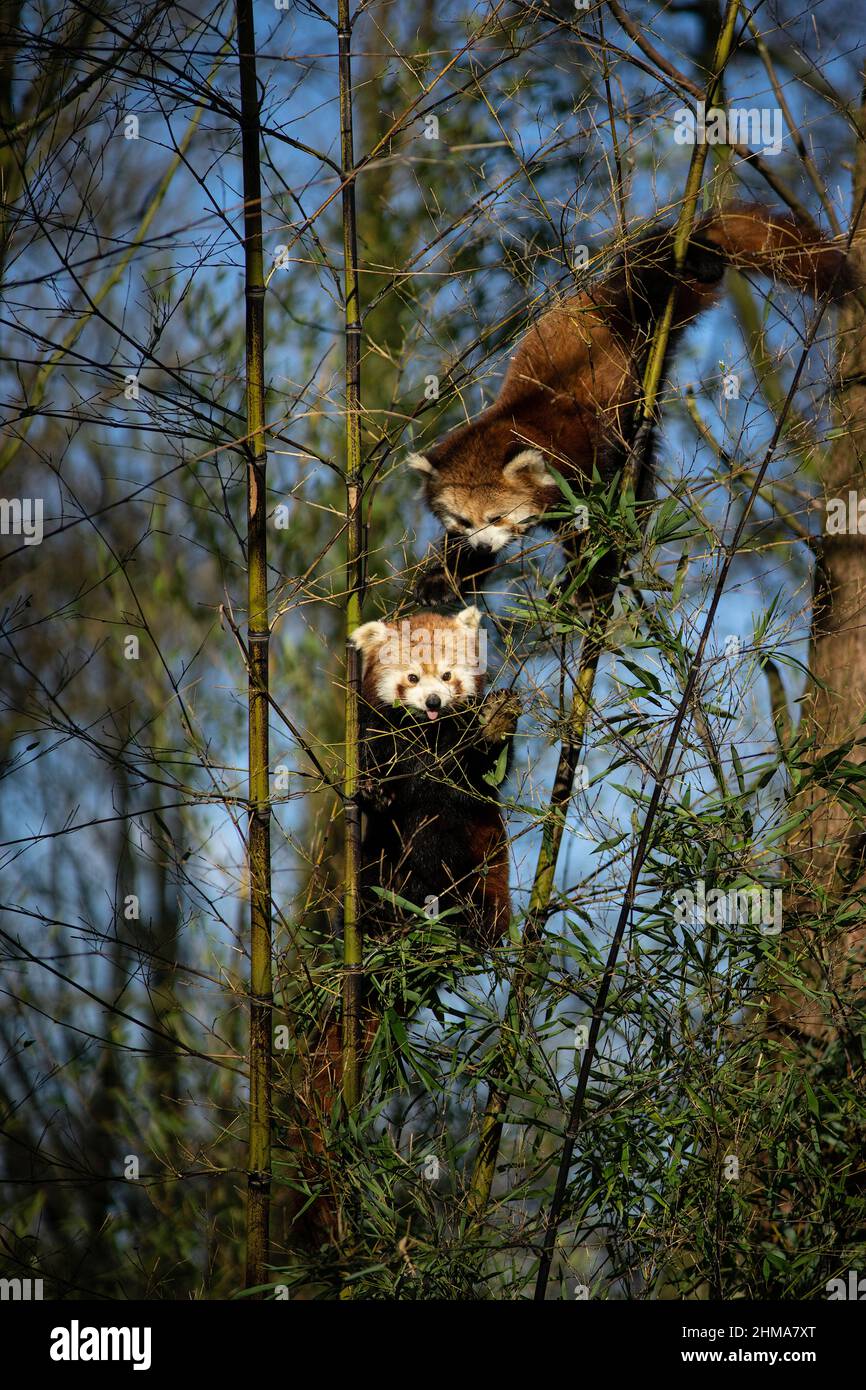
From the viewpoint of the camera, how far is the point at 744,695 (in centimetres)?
275

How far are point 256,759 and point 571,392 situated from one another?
2166 millimetres

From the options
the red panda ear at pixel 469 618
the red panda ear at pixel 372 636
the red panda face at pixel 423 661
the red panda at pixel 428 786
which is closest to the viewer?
the red panda at pixel 428 786

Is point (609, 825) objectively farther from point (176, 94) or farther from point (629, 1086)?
point (176, 94)

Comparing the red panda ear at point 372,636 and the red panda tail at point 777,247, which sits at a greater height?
the red panda tail at point 777,247

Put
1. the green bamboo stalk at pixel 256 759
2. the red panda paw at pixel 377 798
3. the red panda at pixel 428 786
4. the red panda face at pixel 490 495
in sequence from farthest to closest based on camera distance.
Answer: the red panda face at pixel 490 495 → the red panda paw at pixel 377 798 → the red panda at pixel 428 786 → the green bamboo stalk at pixel 256 759

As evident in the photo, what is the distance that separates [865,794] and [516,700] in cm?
102

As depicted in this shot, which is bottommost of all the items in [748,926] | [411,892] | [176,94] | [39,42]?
[748,926]

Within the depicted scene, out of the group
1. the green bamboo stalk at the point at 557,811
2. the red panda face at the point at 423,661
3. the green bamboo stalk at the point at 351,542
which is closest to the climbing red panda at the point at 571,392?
the red panda face at the point at 423,661

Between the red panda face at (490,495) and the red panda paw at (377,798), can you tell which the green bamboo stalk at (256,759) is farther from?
the red panda face at (490,495)

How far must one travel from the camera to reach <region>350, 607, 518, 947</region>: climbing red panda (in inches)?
127

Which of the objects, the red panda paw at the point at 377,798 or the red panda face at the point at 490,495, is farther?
the red panda face at the point at 490,495

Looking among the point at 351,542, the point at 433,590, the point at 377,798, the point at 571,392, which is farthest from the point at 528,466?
the point at 351,542

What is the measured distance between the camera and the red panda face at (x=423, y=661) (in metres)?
3.48
